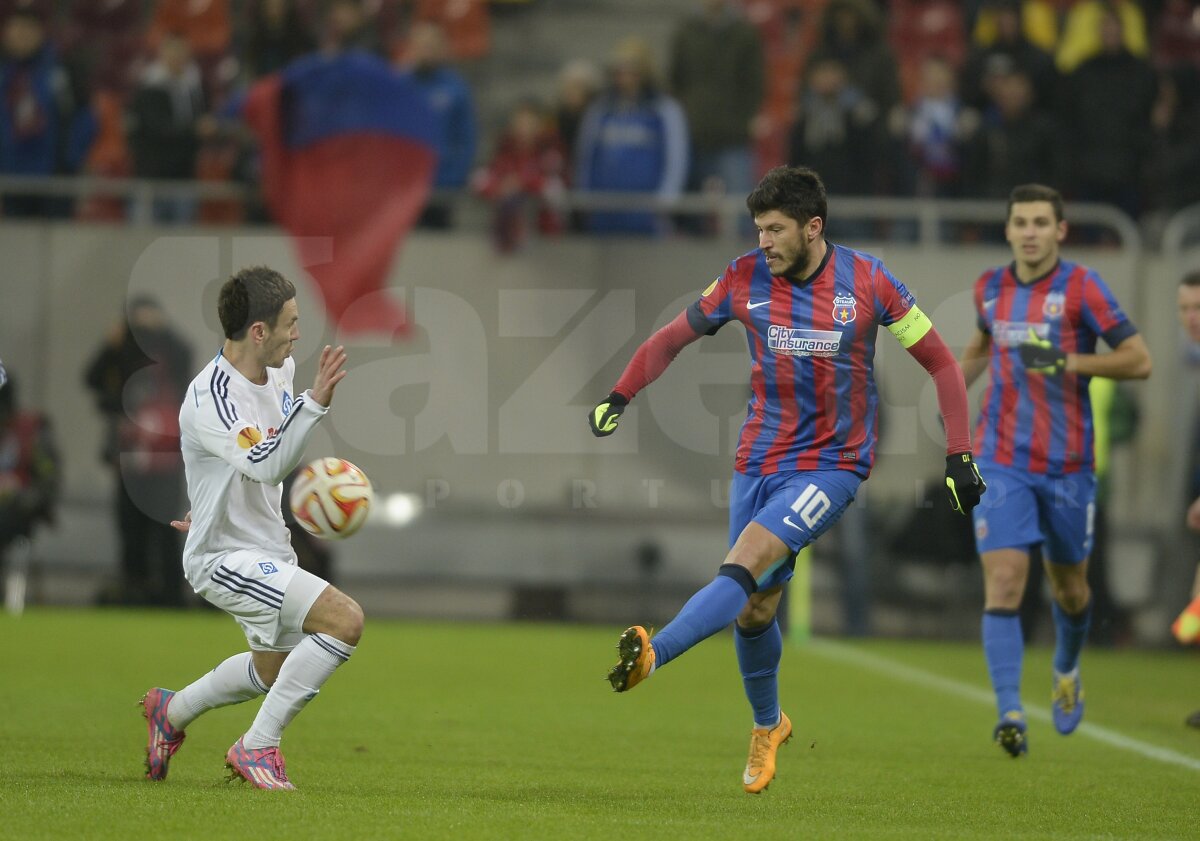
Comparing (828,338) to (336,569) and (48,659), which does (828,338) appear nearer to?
(48,659)

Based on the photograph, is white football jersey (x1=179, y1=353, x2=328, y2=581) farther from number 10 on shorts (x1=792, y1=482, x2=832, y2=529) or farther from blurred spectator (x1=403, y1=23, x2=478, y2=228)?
blurred spectator (x1=403, y1=23, x2=478, y2=228)

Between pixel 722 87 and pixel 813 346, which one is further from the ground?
pixel 722 87

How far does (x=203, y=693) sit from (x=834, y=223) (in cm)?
991

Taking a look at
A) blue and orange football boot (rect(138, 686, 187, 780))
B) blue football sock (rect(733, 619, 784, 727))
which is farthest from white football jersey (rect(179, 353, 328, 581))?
blue football sock (rect(733, 619, 784, 727))

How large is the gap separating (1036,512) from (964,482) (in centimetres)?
206

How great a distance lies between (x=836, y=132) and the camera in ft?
49.2

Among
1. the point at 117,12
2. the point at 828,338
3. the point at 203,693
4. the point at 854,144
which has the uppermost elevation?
the point at 117,12

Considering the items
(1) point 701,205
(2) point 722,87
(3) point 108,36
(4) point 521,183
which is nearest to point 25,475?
(4) point 521,183

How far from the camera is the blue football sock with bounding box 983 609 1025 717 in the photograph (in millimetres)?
8086

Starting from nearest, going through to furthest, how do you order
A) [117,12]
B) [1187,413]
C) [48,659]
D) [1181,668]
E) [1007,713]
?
[1007,713]
[48,659]
[1181,668]
[1187,413]
[117,12]

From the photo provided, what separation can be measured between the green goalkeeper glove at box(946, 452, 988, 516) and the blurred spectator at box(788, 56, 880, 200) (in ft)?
28.3

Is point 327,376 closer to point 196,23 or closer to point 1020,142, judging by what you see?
point 1020,142

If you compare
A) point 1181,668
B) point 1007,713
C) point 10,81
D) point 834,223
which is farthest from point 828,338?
point 10,81

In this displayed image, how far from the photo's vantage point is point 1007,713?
7.93 m
